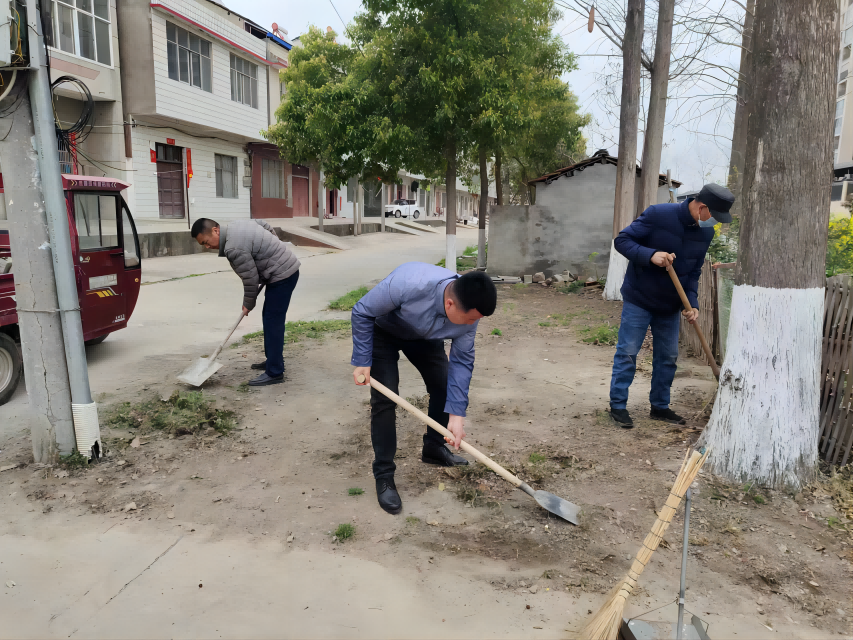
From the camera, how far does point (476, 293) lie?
273 centimetres

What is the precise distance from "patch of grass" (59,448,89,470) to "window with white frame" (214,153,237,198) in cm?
1824

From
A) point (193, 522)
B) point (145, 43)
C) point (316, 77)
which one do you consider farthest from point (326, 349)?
point (145, 43)

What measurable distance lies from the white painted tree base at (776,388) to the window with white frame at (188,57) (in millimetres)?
17402

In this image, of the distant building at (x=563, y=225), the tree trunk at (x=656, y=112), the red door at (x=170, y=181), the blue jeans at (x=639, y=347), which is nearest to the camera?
the blue jeans at (x=639, y=347)

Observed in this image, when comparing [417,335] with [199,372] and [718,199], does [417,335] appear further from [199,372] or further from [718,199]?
[199,372]

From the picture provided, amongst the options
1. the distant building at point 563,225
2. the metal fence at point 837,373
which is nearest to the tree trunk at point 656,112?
the distant building at point 563,225

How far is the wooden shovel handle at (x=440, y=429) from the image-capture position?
312 cm

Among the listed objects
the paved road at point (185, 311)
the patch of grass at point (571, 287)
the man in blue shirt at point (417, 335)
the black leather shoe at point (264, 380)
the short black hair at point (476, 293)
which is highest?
the short black hair at point (476, 293)

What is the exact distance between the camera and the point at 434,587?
8.89 feet

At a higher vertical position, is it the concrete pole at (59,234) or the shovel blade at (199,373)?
the concrete pole at (59,234)

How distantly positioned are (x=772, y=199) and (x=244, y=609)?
3.28 meters

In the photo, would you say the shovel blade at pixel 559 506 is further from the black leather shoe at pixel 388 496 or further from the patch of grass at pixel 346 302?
the patch of grass at pixel 346 302

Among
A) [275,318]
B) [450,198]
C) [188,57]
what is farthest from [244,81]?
[275,318]

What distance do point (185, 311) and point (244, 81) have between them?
14304 mm
